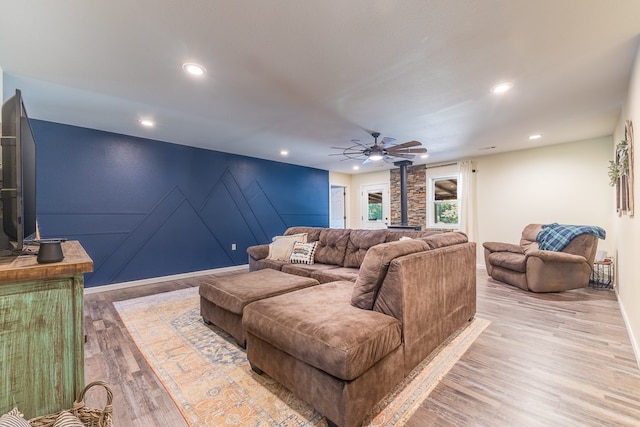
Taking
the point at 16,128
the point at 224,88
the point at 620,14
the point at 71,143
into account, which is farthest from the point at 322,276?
the point at 71,143

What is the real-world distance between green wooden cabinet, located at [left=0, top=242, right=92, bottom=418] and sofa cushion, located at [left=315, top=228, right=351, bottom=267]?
284 cm

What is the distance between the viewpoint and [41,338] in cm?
102

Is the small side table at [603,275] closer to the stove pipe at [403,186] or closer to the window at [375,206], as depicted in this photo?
the stove pipe at [403,186]

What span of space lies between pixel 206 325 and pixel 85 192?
2.95 meters

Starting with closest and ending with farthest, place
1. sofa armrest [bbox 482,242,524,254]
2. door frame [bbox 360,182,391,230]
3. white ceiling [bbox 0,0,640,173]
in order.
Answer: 1. white ceiling [bbox 0,0,640,173]
2. sofa armrest [bbox 482,242,524,254]
3. door frame [bbox 360,182,391,230]

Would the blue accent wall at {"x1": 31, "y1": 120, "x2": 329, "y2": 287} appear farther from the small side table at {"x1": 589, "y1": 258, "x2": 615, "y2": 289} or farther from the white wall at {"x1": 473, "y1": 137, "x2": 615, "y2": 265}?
the small side table at {"x1": 589, "y1": 258, "x2": 615, "y2": 289}

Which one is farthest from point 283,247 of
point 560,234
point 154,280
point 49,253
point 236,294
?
point 560,234

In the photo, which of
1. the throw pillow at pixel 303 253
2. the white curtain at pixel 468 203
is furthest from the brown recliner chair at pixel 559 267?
the throw pillow at pixel 303 253

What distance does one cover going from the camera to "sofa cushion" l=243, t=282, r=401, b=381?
1.36m

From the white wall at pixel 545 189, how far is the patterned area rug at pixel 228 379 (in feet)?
11.5

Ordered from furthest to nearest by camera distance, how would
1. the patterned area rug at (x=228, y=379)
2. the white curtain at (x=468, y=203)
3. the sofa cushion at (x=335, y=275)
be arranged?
the white curtain at (x=468, y=203) → the sofa cushion at (x=335, y=275) → the patterned area rug at (x=228, y=379)

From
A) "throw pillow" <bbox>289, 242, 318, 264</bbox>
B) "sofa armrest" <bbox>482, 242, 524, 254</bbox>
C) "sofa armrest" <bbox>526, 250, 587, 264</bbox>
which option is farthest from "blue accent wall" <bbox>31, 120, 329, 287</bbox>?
"sofa armrest" <bbox>526, 250, 587, 264</bbox>

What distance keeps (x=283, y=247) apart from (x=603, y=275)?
5.20m

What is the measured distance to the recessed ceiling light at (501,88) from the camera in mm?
2619
